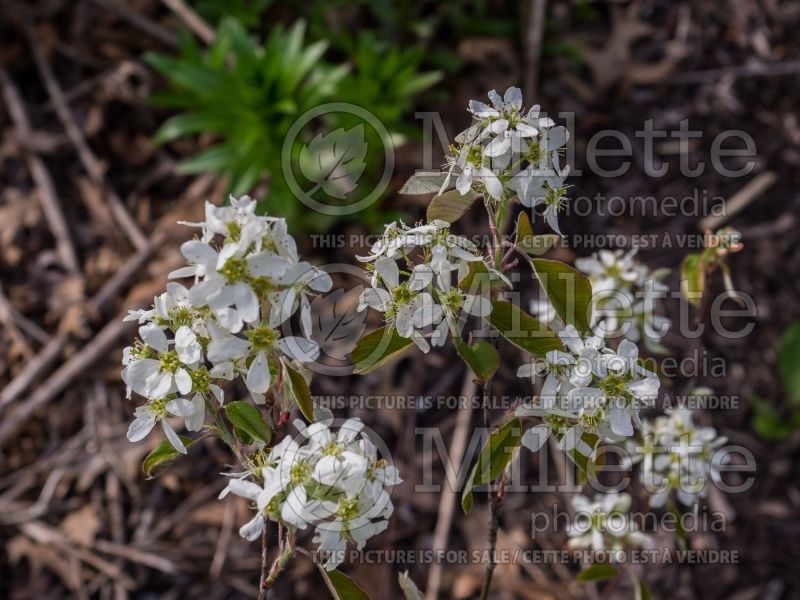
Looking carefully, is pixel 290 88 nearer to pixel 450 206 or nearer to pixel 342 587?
pixel 450 206

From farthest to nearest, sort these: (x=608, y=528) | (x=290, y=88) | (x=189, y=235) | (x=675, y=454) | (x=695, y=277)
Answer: (x=189, y=235) < (x=290, y=88) < (x=608, y=528) < (x=675, y=454) < (x=695, y=277)

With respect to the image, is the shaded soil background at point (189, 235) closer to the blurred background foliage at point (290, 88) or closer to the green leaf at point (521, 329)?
the blurred background foliage at point (290, 88)

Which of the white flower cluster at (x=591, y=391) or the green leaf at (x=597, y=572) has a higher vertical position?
the white flower cluster at (x=591, y=391)

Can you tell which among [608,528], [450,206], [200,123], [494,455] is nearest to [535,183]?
[450,206]

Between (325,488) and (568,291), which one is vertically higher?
(568,291)

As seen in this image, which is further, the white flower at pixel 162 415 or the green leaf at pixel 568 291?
the green leaf at pixel 568 291

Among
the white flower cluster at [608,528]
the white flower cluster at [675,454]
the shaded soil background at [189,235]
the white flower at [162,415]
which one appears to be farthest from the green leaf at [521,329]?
the shaded soil background at [189,235]

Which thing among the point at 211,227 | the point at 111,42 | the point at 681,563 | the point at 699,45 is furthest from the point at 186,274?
the point at 699,45
